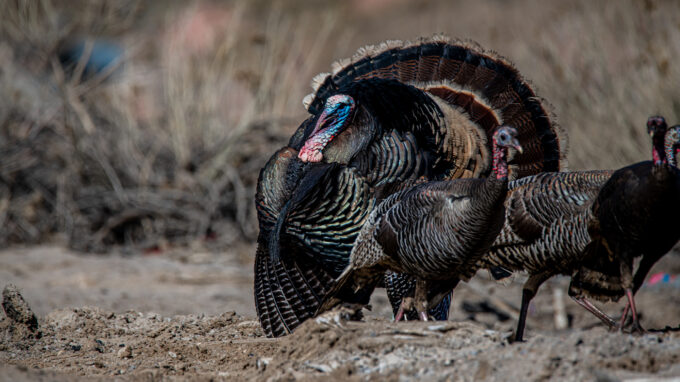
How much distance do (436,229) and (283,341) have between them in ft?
3.32

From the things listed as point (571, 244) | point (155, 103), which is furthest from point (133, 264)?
point (571, 244)

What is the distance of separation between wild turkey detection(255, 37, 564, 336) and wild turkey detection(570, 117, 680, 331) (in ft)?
4.40

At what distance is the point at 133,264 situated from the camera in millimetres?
8219

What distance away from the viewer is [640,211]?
3510 mm

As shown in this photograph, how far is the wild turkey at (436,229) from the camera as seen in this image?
372cm

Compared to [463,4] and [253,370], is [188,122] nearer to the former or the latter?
[253,370]

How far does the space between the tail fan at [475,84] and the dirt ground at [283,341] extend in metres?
1.42

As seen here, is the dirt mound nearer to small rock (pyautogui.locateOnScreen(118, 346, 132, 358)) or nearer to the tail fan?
small rock (pyautogui.locateOnScreen(118, 346, 132, 358))

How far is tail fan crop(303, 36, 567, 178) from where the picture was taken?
5105 millimetres

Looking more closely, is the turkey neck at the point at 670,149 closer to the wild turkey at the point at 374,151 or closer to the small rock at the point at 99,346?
the wild turkey at the point at 374,151

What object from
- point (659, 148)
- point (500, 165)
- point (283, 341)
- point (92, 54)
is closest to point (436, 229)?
point (500, 165)

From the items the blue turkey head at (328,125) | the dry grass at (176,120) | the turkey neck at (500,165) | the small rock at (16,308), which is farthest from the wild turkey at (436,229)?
the dry grass at (176,120)

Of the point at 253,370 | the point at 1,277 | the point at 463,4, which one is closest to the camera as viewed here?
the point at 253,370

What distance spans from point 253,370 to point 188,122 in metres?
6.59
